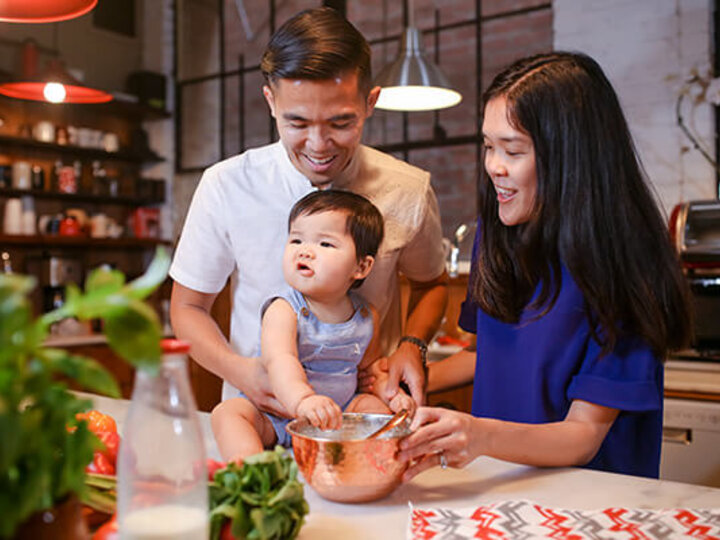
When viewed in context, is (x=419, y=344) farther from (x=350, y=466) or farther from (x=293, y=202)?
(x=350, y=466)

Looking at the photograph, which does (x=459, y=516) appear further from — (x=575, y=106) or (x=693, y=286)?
(x=693, y=286)

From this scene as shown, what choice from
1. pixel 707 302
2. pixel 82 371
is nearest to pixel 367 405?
pixel 82 371

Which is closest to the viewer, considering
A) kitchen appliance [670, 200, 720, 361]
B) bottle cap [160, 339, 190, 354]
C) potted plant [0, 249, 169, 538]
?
potted plant [0, 249, 169, 538]

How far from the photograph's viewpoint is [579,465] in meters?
1.30

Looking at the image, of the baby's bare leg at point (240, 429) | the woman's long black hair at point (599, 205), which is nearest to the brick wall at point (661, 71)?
the woman's long black hair at point (599, 205)

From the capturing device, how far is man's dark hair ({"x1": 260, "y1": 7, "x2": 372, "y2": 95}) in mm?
1503

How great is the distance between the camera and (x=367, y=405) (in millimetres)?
1489

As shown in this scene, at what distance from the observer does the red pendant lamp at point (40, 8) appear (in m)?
1.55

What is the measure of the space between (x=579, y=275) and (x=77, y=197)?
228 inches

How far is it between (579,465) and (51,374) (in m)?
1.03

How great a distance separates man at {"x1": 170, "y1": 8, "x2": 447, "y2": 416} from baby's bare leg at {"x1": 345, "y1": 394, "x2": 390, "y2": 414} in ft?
0.25

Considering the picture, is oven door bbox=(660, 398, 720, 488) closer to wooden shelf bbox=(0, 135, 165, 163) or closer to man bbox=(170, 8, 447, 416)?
man bbox=(170, 8, 447, 416)

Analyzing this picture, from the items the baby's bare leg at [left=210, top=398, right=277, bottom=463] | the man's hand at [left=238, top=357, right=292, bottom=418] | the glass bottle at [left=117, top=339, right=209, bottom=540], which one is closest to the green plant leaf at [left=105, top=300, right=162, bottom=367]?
the glass bottle at [left=117, top=339, right=209, bottom=540]

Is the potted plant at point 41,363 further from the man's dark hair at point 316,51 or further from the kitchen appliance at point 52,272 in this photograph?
the kitchen appliance at point 52,272
